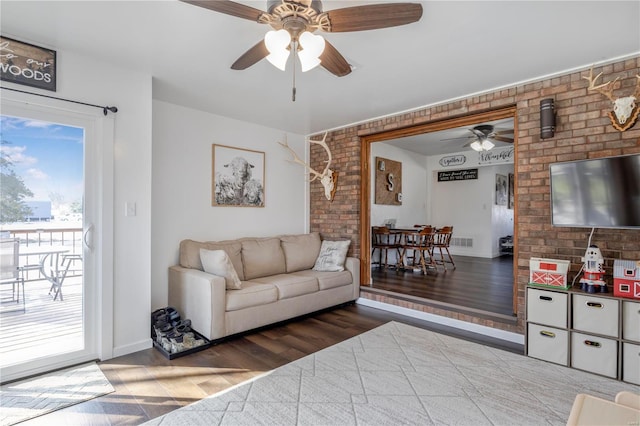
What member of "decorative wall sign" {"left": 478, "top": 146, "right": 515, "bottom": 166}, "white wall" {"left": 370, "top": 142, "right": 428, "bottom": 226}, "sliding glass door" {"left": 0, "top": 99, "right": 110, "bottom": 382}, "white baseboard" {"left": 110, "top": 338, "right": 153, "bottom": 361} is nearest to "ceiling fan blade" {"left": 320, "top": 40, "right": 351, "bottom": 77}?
"sliding glass door" {"left": 0, "top": 99, "right": 110, "bottom": 382}

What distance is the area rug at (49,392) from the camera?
2.03 m

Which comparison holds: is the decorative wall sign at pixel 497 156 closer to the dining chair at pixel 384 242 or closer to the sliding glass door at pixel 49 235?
the dining chair at pixel 384 242

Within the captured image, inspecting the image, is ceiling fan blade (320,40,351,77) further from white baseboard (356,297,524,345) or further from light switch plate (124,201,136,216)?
white baseboard (356,297,524,345)

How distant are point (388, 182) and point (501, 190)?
354cm

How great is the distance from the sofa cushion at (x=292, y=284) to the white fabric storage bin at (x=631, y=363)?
2790 mm

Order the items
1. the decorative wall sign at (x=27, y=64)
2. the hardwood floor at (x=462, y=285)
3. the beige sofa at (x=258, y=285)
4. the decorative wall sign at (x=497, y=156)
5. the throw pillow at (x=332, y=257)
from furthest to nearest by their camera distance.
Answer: the decorative wall sign at (x=497, y=156) < the throw pillow at (x=332, y=257) < the hardwood floor at (x=462, y=285) < the beige sofa at (x=258, y=285) < the decorative wall sign at (x=27, y=64)

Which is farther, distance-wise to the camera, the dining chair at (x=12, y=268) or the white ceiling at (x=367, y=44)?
the dining chair at (x=12, y=268)

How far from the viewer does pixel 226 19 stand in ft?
7.06

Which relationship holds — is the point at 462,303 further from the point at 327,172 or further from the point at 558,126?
the point at 327,172

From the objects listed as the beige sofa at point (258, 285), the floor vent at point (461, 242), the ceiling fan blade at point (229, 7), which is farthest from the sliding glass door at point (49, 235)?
the floor vent at point (461, 242)

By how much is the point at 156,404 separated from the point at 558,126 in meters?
3.89

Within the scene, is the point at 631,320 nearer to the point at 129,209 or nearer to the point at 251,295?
the point at 251,295

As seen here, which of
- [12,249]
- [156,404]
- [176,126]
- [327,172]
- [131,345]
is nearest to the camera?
[156,404]

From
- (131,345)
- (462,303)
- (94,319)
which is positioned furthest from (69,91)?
(462,303)
